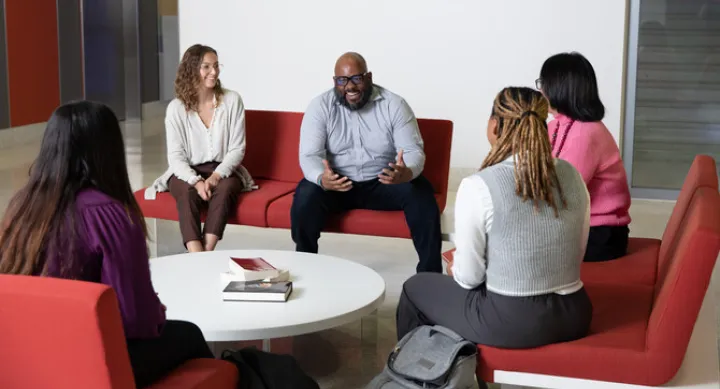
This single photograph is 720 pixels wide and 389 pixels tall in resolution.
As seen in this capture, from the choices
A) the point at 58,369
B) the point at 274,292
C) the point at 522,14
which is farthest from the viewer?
the point at 522,14

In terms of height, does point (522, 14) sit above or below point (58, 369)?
above

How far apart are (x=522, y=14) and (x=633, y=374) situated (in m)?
4.96

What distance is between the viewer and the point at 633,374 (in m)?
2.94

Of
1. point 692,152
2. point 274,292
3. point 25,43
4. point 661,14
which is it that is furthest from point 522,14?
point 25,43

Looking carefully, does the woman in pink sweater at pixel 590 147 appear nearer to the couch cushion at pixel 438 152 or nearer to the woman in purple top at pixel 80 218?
the couch cushion at pixel 438 152

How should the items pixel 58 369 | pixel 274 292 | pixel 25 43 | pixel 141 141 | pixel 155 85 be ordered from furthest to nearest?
1. pixel 155 85
2. pixel 141 141
3. pixel 25 43
4. pixel 274 292
5. pixel 58 369

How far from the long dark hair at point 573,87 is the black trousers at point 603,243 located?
1.57 ft

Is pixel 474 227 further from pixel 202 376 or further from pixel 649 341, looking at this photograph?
pixel 202 376

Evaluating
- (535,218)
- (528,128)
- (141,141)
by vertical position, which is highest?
(528,128)

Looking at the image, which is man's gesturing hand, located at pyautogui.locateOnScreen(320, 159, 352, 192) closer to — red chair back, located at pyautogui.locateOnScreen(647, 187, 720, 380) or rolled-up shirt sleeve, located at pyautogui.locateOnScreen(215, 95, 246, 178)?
rolled-up shirt sleeve, located at pyautogui.locateOnScreen(215, 95, 246, 178)

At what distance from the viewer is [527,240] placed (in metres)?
3.00

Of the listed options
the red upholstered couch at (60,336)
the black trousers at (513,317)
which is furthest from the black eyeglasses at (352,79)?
the red upholstered couch at (60,336)

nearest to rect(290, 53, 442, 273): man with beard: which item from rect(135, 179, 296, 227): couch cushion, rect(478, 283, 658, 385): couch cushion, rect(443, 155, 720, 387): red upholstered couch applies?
rect(135, 179, 296, 227): couch cushion

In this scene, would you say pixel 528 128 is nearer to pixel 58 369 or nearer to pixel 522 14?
pixel 58 369
